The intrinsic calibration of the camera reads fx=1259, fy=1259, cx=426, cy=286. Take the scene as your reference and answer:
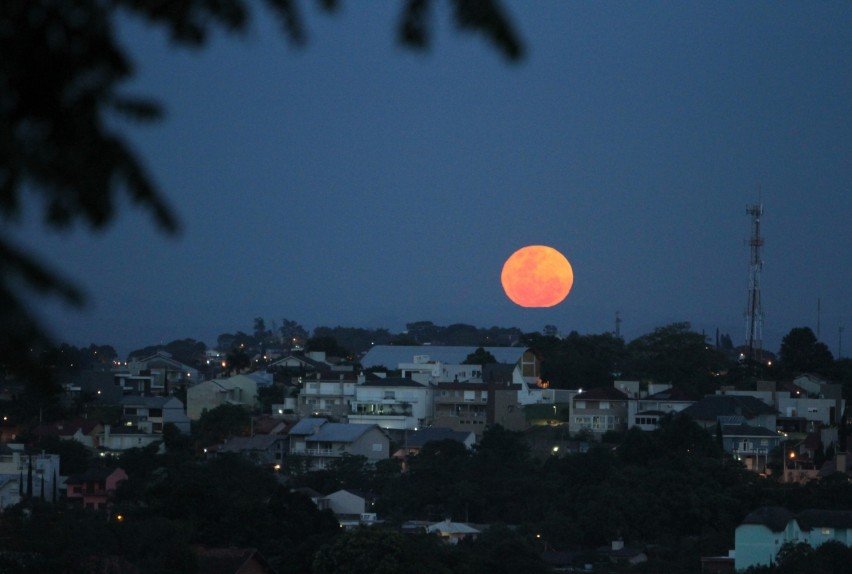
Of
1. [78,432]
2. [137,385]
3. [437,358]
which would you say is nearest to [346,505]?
[78,432]

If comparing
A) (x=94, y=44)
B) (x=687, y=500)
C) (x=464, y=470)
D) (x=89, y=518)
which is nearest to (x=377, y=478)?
(x=464, y=470)

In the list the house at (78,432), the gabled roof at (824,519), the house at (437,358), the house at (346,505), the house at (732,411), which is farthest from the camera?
the house at (437,358)

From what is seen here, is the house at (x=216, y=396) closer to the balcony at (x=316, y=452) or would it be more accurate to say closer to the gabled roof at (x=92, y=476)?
the balcony at (x=316, y=452)

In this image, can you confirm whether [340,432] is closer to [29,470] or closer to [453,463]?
[453,463]

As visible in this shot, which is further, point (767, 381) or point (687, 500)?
point (767, 381)

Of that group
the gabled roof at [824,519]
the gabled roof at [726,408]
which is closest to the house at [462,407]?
the gabled roof at [726,408]

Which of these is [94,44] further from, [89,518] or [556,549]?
[556,549]

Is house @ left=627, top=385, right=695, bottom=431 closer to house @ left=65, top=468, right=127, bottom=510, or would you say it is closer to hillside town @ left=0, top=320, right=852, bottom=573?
hillside town @ left=0, top=320, right=852, bottom=573
